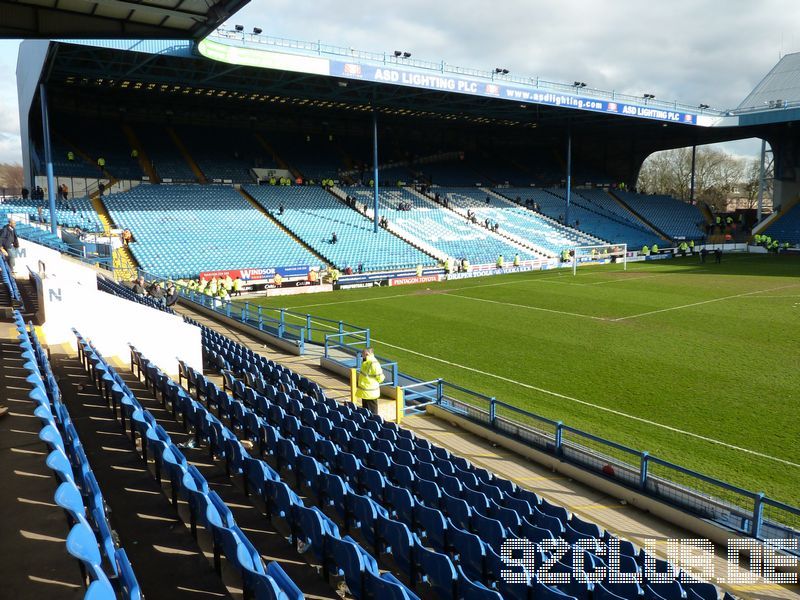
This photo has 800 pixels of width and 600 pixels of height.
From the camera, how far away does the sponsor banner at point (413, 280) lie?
36.0 m

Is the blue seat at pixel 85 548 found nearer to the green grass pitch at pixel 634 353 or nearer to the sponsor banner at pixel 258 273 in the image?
the green grass pitch at pixel 634 353

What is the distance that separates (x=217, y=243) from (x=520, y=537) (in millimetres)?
32061

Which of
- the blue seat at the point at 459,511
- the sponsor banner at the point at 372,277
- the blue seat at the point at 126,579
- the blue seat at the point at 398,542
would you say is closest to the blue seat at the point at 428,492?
the blue seat at the point at 459,511

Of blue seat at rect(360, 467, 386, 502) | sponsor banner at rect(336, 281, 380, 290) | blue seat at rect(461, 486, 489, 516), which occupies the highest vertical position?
sponsor banner at rect(336, 281, 380, 290)

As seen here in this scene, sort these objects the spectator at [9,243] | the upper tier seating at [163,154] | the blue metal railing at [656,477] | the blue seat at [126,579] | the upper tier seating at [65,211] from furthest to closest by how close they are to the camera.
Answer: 1. the upper tier seating at [163,154]
2. the upper tier seating at [65,211]
3. the spectator at [9,243]
4. the blue metal railing at [656,477]
5. the blue seat at [126,579]

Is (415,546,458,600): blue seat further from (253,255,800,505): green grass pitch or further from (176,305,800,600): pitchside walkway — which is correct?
(253,255,800,505): green grass pitch

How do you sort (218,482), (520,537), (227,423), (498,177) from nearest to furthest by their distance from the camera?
(520,537) < (218,482) < (227,423) < (498,177)

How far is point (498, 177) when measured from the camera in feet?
197

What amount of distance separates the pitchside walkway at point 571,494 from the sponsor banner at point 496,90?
24788 mm

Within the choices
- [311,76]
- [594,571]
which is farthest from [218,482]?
[311,76]

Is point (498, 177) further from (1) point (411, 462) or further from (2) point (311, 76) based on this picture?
(1) point (411, 462)

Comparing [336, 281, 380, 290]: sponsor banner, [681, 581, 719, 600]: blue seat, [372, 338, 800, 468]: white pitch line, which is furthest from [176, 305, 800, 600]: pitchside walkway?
[336, 281, 380, 290]: sponsor banner

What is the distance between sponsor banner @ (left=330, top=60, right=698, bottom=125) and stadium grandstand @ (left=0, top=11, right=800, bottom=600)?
0.60ft

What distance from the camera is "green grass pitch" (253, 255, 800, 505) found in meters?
11.0
